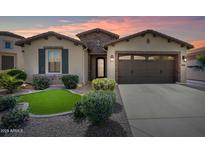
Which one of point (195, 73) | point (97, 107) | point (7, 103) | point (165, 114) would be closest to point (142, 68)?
point (165, 114)

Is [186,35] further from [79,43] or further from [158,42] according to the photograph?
[79,43]

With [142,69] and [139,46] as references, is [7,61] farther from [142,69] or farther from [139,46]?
[142,69]

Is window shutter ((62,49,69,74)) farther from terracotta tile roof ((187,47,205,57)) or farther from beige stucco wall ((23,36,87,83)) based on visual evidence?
terracotta tile roof ((187,47,205,57))

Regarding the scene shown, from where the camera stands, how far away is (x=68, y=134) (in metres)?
4.07

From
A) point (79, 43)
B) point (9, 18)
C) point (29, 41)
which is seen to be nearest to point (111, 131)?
point (9, 18)

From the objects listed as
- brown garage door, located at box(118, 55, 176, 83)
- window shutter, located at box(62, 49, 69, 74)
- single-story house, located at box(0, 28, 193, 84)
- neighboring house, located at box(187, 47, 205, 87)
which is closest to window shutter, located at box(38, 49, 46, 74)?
single-story house, located at box(0, 28, 193, 84)

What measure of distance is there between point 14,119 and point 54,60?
6.15m

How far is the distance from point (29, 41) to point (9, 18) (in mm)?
4773

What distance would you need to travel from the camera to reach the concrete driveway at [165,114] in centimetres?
415

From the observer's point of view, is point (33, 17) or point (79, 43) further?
point (79, 43)

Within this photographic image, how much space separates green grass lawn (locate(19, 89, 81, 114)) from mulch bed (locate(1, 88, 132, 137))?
1.72 ft

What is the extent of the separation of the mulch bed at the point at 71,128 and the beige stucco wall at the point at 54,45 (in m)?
5.65

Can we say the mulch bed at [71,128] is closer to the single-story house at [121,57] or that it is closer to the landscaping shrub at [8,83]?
the landscaping shrub at [8,83]

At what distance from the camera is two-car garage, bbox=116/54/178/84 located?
10977mm
